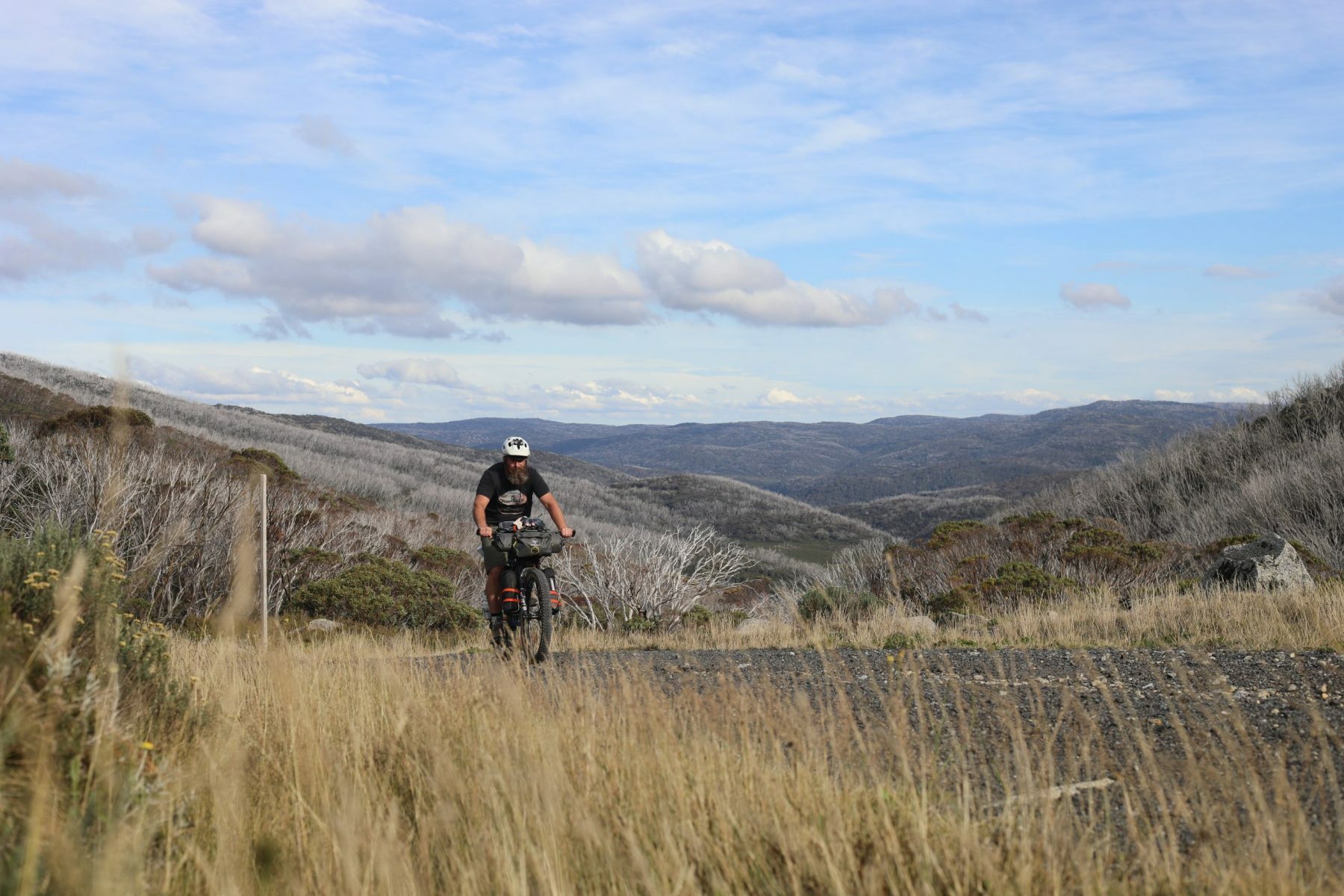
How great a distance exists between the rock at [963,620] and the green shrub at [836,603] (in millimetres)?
1029

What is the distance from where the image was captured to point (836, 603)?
48.5 feet

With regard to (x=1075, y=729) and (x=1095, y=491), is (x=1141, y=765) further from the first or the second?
(x=1095, y=491)

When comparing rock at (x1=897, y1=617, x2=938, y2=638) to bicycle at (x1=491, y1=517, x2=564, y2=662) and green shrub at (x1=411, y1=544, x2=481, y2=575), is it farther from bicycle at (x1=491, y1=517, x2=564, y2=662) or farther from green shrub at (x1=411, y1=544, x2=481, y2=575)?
green shrub at (x1=411, y1=544, x2=481, y2=575)

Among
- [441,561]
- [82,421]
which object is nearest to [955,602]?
[441,561]

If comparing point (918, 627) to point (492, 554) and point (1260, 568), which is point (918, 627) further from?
point (492, 554)

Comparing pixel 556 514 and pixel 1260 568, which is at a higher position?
pixel 556 514

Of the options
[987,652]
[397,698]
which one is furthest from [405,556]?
[397,698]

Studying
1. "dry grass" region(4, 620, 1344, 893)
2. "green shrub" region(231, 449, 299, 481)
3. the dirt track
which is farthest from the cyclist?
"green shrub" region(231, 449, 299, 481)

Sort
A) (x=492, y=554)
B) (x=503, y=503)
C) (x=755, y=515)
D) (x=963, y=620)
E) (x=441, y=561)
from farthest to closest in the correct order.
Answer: (x=755, y=515), (x=441, y=561), (x=963, y=620), (x=503, y=503), (x=492, y=554)

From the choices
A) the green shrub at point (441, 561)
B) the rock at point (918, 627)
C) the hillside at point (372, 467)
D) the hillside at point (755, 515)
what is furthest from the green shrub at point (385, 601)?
the hillside at point (755, 515)

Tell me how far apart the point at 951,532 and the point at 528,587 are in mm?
12410

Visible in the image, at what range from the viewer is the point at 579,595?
18375 millimetres

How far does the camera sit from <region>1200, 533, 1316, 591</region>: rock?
11.4 metres

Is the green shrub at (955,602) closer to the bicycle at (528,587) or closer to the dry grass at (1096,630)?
the dry grass at (1096,630)
